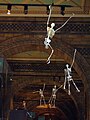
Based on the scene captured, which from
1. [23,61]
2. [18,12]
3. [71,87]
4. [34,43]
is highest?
[18,12]

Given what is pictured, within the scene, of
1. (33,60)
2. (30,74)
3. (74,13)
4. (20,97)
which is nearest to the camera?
(74,13)

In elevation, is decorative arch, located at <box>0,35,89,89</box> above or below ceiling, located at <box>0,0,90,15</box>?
below

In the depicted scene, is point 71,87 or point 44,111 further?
point 44,111

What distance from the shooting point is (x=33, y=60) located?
1719 cm

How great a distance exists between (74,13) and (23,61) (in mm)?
4954

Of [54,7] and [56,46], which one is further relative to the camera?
[56,46]

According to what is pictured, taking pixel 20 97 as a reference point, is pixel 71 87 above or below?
above

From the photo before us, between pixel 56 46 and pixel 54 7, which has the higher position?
pixel 54 7

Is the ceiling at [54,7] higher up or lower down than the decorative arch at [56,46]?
higher up

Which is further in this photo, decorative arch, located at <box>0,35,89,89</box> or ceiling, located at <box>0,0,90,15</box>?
decorative arch, located at <box>0,35,89,89</box>

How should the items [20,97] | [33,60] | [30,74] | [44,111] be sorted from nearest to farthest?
[33,60] < [30,74] < [20,97] < [44,111]

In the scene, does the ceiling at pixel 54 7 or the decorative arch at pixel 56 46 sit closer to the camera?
the ceiling at pixel 54 7

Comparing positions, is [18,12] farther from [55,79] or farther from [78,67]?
[55,79]

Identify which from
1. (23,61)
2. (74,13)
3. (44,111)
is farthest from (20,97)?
(74,13)
